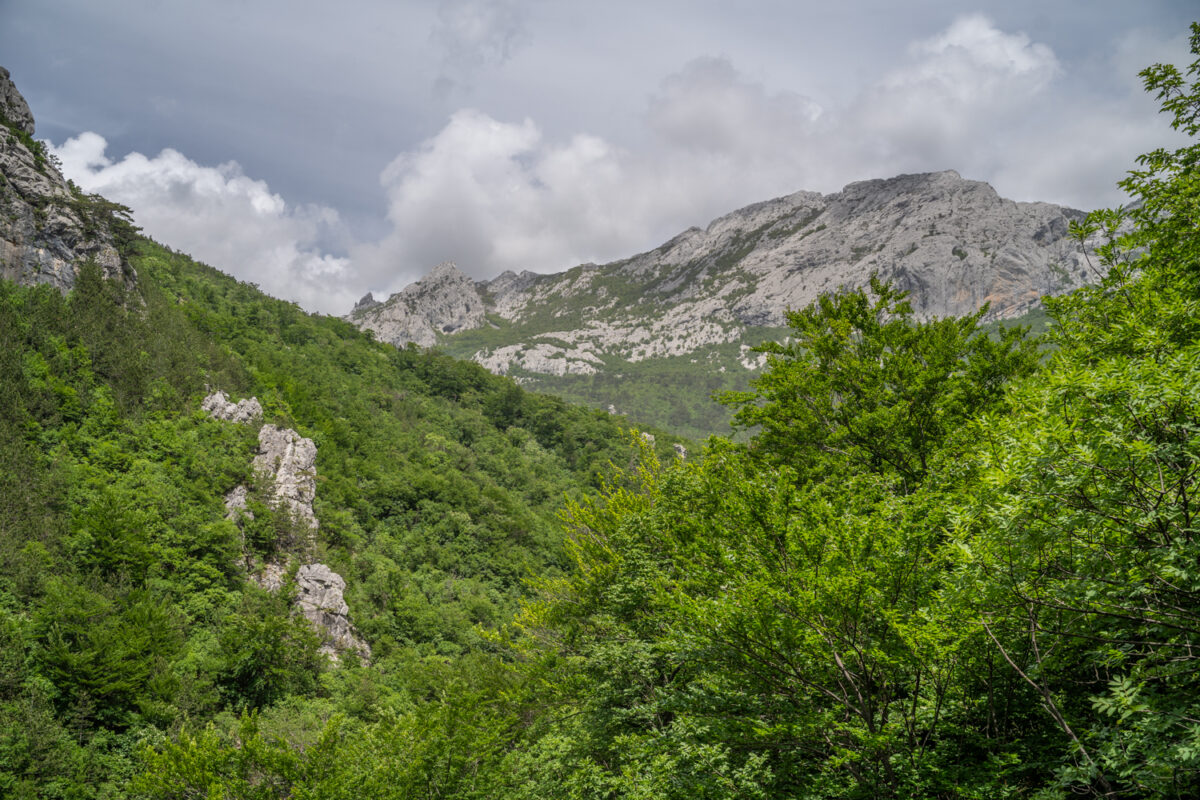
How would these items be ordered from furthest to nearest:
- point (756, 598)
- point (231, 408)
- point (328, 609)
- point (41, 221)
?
point (41, 221), point (231, 408), point (328, 609), point (756, 598)

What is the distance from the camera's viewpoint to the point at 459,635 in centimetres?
3603

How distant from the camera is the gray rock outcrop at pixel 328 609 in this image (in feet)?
100

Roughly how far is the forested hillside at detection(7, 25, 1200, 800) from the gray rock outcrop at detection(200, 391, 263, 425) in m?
3.10

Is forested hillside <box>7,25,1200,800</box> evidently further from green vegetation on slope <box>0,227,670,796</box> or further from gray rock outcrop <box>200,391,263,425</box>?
gray rock outcrop <box>200,391,263,425</box>

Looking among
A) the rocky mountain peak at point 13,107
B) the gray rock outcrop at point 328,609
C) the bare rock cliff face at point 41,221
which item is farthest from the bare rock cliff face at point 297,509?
the rocky mountain peak at point 13,107

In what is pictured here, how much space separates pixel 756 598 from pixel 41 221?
58935 millimetres

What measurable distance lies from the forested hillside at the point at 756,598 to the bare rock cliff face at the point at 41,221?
4.41 meters

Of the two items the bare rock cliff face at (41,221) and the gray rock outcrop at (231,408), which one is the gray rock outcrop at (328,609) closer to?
the gray rock outcrop at (231,408)

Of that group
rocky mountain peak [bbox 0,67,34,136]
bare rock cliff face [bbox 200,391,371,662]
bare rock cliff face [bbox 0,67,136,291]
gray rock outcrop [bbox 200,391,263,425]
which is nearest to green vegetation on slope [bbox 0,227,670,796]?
gray rock outcrop [bbox 200,391,263,425]

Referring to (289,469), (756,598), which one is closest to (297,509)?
(289,469)

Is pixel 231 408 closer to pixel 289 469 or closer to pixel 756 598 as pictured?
pixel 289 469

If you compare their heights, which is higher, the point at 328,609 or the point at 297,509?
the point at 297,509

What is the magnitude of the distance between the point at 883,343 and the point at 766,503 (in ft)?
22.7

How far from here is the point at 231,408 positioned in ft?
133
